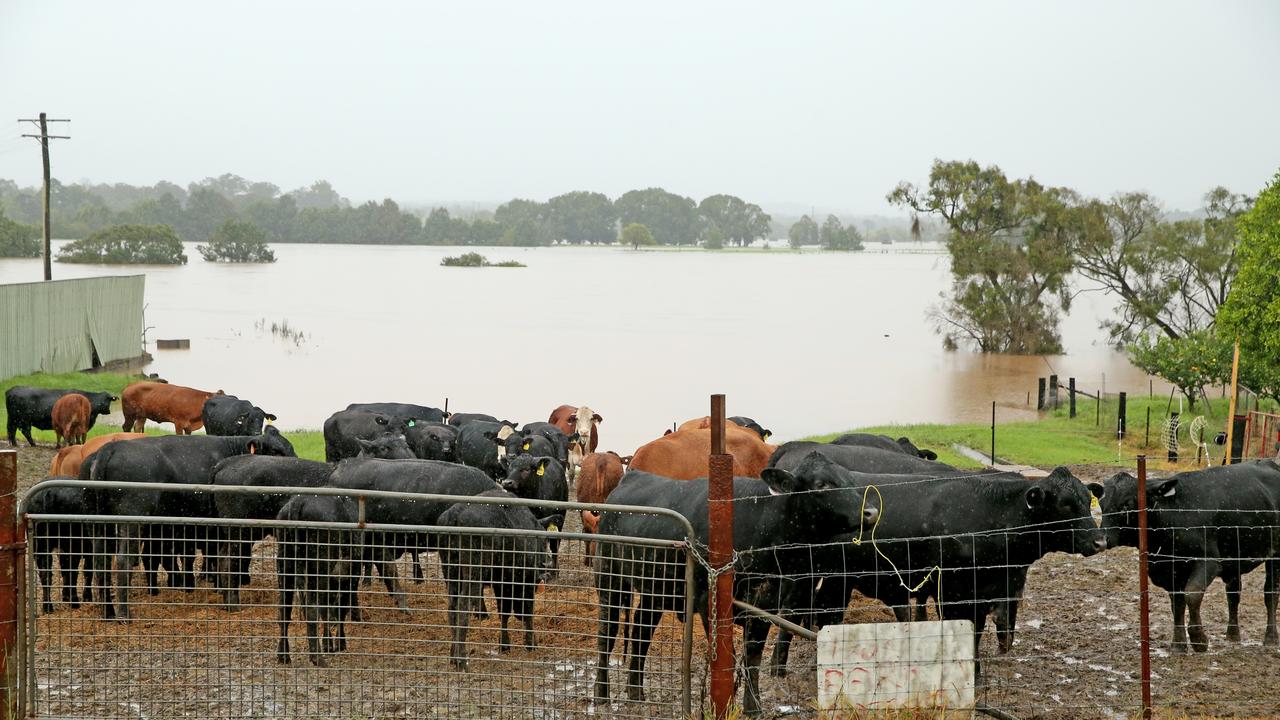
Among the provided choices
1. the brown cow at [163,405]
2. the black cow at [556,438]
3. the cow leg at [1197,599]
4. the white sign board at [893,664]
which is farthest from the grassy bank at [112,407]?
the white sign board at [893,664]

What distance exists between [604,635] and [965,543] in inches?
110

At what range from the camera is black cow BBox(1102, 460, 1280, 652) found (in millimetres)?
9141

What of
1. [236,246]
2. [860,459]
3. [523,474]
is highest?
[236,246]

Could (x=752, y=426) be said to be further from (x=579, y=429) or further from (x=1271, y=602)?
(x=1271, y=602)

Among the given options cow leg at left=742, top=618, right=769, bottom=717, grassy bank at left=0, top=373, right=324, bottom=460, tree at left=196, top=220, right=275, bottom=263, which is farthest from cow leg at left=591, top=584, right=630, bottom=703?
tree at left=196, top=220, right=275, bottom=263

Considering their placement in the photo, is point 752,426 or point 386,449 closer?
point 386,449

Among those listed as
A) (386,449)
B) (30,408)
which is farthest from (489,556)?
(30,408)

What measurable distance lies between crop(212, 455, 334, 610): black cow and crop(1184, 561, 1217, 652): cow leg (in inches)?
276

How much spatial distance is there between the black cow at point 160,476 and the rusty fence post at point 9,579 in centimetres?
297

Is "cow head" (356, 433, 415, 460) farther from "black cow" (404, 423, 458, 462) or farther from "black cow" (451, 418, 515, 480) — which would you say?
"black cow" (451, 418, 515, 480)

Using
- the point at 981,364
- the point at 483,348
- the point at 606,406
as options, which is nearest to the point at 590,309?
the point at 483,348

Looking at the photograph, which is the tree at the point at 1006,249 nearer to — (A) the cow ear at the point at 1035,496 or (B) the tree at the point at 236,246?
(A) the cow ear at the point at 1035,496

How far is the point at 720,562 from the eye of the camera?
645cm

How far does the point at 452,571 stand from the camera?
9414mm
